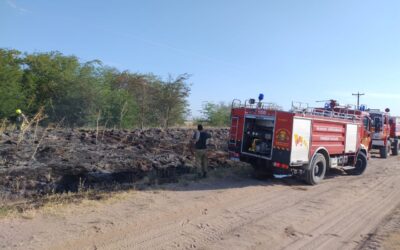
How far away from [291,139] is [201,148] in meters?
2.67

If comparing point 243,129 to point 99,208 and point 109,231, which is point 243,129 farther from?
point 109,231

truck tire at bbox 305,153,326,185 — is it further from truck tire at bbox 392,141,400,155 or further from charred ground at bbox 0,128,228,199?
truck tire at bbox 392,141,400,155

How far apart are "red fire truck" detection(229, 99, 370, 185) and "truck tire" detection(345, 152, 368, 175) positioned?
1.39m

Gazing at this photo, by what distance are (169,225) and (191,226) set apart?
15.8 inches

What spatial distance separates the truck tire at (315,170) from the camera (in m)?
12.4

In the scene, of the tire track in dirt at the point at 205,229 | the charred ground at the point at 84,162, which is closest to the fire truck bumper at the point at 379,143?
the charred ground at the point at 84,162

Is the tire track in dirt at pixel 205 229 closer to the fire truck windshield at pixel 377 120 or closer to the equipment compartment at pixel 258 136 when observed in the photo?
the equipment compartment at pixel 258 136

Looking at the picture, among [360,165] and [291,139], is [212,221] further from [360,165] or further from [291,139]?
[360,165]

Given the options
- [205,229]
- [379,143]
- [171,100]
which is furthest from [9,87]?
[205,229]

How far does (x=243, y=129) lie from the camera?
42.3 ft

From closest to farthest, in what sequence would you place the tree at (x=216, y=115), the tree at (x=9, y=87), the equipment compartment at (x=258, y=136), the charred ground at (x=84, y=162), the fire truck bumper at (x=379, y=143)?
the charred ground at (x=84, y=162) < the equipment compartment at (x=258, y=136) < the fire truck bumper at (x=379, y=143) < the tree at (x=9, y=87) < the tree at (x=216, y=115)

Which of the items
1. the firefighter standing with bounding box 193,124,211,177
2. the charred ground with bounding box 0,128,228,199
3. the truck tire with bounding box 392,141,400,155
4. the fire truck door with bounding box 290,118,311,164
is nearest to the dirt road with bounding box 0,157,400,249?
the firefighter standing with bounding box 193,124,211,177

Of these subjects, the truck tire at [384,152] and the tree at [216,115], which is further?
the tree at [216,115]

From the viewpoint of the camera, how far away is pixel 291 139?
11.5 meters
